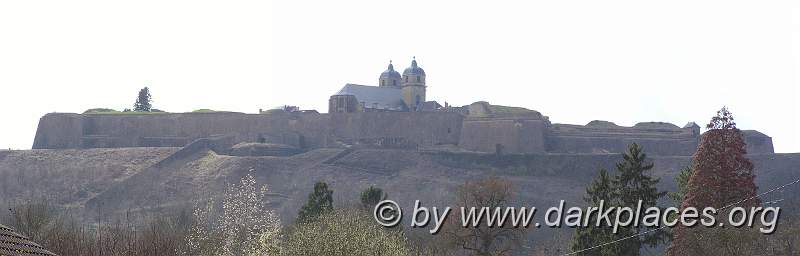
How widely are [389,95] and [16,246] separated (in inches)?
2993

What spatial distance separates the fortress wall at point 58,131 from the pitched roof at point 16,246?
71986 millimetres

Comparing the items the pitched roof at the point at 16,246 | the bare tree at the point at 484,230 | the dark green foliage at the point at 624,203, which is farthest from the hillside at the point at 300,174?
the pitched roof at the point at 16,246

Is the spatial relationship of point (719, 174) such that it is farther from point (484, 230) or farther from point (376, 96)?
point (376, 96)

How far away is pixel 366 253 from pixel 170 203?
46111 mm

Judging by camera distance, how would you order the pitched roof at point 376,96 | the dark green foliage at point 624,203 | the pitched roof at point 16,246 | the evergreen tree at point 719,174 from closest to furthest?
the pitched roof at point 16,246, the evergreen tree at point 719,174, the dark green foliage at point 624,203, the pitched roof at point 376,96

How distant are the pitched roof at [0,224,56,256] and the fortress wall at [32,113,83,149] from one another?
7199 cm

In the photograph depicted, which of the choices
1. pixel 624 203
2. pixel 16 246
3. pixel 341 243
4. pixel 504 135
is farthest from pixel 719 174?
pixel 504 135

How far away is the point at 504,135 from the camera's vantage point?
75.9 meters

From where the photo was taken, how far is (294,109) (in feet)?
275

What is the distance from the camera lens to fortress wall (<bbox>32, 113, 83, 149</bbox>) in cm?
8144

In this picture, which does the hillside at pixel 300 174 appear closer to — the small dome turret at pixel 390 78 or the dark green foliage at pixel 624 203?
the small dome turret at pixel 390 78

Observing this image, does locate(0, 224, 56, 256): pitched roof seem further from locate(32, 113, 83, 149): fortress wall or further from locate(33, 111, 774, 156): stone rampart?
locate(32, 113, 83, 149): fortress wall

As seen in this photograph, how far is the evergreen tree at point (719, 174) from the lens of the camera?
25.1 m

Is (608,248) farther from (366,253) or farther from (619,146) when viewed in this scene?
(619,146)
